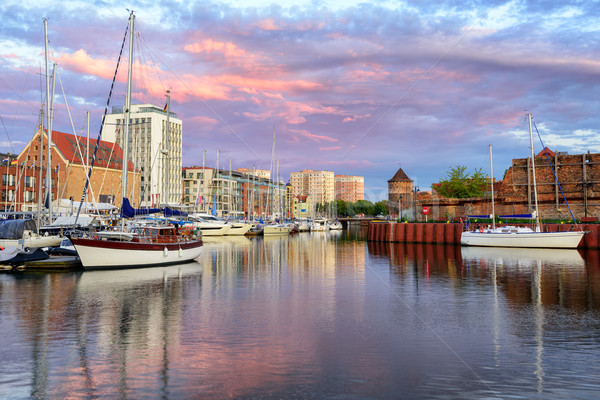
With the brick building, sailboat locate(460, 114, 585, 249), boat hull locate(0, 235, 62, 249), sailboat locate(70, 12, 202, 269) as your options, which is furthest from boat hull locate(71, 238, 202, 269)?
the brick building

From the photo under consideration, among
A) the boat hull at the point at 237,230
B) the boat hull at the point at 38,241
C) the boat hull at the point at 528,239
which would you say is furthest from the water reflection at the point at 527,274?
the boat hull at the point at 237,230

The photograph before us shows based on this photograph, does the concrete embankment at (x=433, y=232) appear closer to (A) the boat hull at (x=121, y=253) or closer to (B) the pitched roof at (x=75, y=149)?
(A) the boat hull at (x=121, y=253)

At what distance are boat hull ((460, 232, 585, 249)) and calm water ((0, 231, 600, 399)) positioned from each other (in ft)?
77.5

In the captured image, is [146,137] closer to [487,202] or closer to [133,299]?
[487,202]

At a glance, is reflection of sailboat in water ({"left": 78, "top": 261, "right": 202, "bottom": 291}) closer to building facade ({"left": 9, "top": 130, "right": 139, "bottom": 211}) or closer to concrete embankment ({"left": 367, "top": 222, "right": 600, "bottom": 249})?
concrete embankment ({"left": 367, "top": 222, "right": 600, "bottom": 249})

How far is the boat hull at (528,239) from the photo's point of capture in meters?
44.5

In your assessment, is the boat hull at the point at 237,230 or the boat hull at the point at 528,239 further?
the boat hull at the point at 237,230

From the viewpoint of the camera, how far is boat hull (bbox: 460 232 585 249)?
1752 inches

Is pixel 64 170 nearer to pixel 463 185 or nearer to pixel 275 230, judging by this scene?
pixel 275 230

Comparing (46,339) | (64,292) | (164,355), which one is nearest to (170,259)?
(64,292)

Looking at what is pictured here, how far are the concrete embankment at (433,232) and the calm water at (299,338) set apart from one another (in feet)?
88.1

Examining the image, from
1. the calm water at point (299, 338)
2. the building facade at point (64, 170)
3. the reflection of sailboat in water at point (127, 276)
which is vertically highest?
the building facade at point (64, 170)

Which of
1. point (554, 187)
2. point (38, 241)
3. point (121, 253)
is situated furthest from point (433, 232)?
point (38, 241)

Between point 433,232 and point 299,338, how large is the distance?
46278 mm
